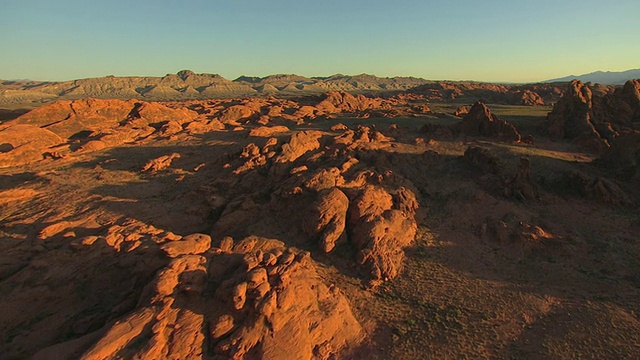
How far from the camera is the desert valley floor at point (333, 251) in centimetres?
1028

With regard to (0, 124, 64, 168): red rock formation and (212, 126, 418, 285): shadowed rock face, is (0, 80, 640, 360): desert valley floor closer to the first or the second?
(212, 126, 418, 285): shadowed rock face

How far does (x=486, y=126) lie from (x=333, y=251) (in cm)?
2164

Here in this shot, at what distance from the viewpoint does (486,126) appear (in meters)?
29.5

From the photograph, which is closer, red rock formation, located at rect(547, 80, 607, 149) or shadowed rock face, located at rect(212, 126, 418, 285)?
shadowed rock face, located at rect(212, 126, 418, 285)

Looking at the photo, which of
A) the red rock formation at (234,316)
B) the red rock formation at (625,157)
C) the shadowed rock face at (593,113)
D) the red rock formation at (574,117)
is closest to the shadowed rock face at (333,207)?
the red rock formation at (234,316)

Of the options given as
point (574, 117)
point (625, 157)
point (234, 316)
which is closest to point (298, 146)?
point (234, 316)

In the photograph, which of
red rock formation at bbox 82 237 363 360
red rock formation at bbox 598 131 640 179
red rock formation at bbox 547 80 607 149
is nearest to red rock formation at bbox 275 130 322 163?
red rock formation at bbox 82 237 363 360

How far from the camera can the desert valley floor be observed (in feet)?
33.7

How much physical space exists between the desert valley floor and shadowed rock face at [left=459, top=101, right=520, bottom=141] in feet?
0.56

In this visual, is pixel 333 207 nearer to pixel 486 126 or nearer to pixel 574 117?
pixel 486 126

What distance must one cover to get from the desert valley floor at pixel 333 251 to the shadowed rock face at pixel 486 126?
17 cm

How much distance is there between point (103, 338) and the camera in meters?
8.93

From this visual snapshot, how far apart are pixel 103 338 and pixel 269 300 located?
4.52 m

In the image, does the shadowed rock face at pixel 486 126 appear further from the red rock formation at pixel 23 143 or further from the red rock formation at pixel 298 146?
the red rock formation at pixel 23 143
